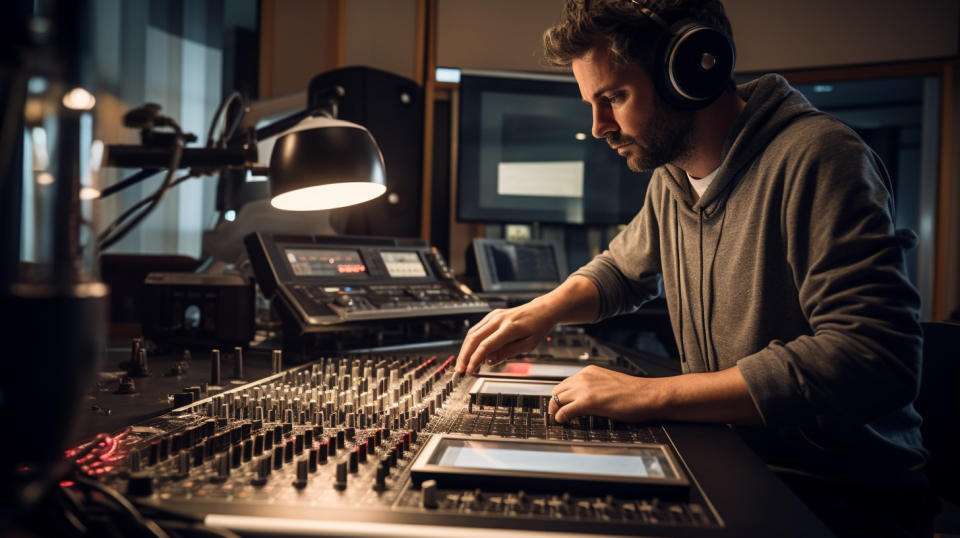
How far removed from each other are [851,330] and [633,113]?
53 cm

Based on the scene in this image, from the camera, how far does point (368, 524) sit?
45 centimetres

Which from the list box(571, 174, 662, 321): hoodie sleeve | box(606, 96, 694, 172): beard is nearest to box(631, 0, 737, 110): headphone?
box(606, 96, 694, 172): beard

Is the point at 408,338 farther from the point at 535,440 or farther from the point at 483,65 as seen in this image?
the point at 483,65

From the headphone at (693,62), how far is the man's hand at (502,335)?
1.43ft

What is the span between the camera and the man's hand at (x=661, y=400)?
0.75 meters

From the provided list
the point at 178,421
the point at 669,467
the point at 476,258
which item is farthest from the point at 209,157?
the point at 476,258

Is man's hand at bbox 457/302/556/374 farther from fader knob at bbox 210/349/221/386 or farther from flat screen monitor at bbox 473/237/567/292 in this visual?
flat screen monitor at bbox 473/237/567/292

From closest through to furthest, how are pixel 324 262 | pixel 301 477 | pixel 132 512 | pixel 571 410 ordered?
1. pixel 132 512
2. pixel 301 477
3. pixel 571 410
4. pixel 324 262

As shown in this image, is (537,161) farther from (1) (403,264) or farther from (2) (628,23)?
(2) (628,23)

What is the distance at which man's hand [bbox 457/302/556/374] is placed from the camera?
1.02m

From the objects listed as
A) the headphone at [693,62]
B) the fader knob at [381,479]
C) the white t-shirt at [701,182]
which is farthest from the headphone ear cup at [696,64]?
the fader knob at [381,479]

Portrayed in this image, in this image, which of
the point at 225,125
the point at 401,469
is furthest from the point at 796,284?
the point at 225,125

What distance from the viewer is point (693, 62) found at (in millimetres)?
948

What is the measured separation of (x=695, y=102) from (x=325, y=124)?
60cm
